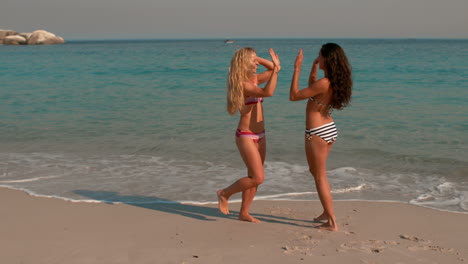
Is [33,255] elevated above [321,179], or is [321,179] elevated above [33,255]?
[321,179]

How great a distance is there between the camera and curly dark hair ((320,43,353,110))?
456 centimetres

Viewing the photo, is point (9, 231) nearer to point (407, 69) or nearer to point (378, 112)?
point (378, 112)

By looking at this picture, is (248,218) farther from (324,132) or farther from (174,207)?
(324,132)

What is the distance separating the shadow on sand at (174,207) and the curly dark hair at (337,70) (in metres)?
1.49

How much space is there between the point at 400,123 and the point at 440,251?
7172 mm

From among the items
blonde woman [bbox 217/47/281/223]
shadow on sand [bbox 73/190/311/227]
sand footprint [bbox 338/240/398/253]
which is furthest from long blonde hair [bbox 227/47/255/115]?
sand footprint [bbox 338/240/398/253]

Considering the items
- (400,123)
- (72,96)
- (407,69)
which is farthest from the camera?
(407,69)

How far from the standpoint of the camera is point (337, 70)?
457 centimetres

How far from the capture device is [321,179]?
4.86 metres

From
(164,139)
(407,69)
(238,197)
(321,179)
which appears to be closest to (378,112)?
(164,139)

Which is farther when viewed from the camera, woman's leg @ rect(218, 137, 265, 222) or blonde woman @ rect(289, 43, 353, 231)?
woman's leg @ rect(218, 137, 265, 222)

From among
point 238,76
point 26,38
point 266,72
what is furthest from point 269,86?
point 26,38
